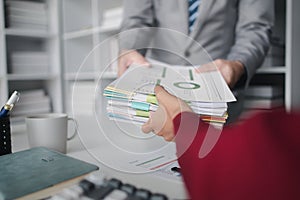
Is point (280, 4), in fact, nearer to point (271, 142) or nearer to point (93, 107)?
point (93, 107)

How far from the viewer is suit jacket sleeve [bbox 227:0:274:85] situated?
1143 mm

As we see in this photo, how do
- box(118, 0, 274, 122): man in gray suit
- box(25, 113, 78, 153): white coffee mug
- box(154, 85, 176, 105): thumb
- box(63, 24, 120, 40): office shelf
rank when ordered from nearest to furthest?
box(154, 85, 176, 105): thumb, box(25, 113, 78, 153): white coffee mug, box(118, 0, 274, 122): man in gray suit, box(63, 24, 120, 40): office shelf

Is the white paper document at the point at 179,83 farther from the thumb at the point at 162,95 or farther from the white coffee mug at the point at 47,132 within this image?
the white coffee mug at the point at 47,132

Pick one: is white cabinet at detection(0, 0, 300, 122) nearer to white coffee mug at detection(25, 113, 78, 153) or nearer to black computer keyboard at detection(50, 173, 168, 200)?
white coffee mug at detection(25, 113, 78, 153)

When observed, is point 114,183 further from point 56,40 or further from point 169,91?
point 56,40

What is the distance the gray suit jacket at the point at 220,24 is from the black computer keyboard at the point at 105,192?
75 centimetres

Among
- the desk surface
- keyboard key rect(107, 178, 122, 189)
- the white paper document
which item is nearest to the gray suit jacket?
the white paper document

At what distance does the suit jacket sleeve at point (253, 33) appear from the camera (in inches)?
45.0

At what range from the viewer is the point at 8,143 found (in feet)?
1.90

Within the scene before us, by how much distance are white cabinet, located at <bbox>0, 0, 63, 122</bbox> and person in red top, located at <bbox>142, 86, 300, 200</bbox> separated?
1.85 m

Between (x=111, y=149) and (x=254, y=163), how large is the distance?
1.26 ft

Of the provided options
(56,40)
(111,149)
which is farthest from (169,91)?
(56,40)

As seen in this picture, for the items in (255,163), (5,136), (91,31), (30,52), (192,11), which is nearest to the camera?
(255,163)

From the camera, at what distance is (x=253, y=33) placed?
1.18m
